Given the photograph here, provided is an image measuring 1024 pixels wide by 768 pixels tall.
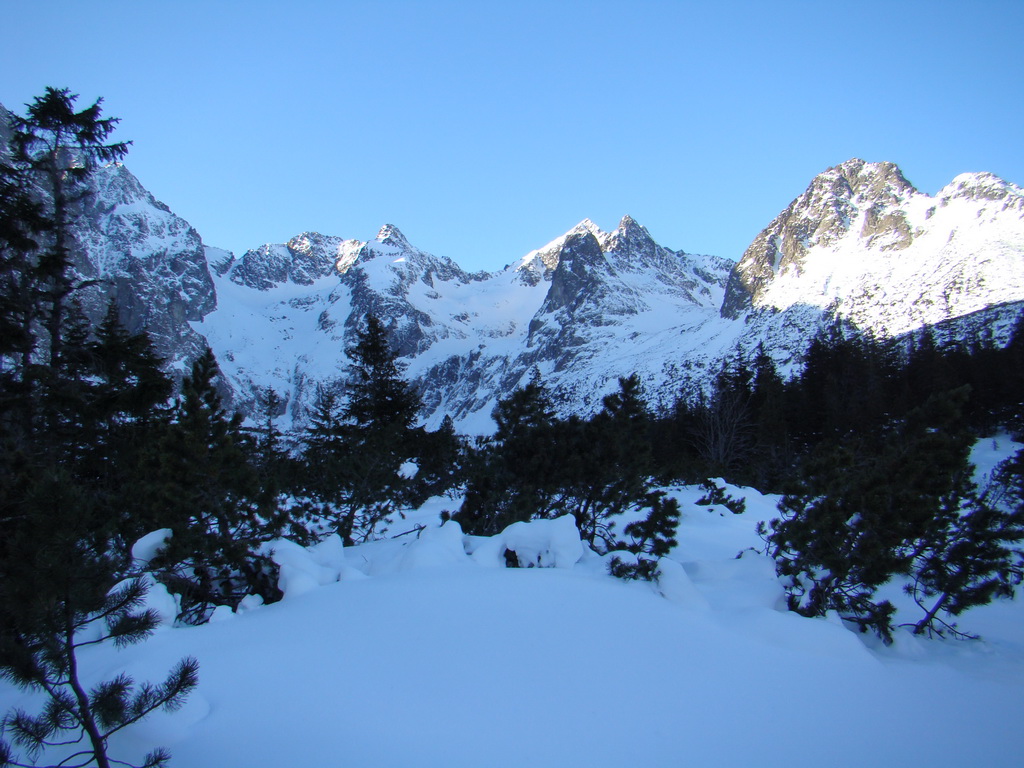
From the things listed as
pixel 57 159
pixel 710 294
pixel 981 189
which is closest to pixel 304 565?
pixel 57 159

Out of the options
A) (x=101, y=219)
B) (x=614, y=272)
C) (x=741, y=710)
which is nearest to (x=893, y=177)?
(x=614, y=272)

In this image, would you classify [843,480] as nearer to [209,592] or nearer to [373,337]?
[209,592]

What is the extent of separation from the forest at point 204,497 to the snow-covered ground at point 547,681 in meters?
0.45

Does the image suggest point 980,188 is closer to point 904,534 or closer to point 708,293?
point 708,293

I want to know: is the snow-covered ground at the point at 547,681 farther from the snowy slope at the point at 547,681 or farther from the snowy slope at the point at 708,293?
the snowy slope at the point at 708,293

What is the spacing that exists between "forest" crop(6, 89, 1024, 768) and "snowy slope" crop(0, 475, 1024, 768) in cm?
46

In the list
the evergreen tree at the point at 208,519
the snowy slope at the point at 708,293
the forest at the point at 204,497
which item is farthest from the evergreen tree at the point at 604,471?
the snowy slope at the point at 708,293

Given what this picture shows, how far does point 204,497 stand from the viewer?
20.5 feet

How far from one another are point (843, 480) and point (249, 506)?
809 cm

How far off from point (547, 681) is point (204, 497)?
196 inches

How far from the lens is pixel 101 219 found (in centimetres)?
16638

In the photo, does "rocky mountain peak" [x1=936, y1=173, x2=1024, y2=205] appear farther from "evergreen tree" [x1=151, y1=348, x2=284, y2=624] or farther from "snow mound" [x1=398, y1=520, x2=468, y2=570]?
"evergreen tree" [x1=151, y1=348, x2=284, y2=624]

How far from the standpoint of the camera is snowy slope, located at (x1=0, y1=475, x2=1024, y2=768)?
2.99 meters

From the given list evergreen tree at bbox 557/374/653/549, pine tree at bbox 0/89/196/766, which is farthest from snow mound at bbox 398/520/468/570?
evergreen tree at bbox 557/374/653/549
